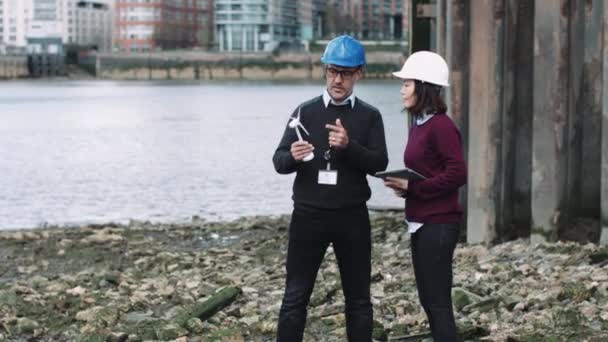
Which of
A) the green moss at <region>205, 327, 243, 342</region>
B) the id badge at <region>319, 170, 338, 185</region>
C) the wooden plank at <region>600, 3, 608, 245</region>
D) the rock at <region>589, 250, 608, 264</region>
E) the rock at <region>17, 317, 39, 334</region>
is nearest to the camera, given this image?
the id badge at <region>319, 170, 338, 185</region>

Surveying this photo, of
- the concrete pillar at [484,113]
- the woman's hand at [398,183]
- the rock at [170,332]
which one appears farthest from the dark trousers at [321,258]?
the concrete pillar at [484,113]

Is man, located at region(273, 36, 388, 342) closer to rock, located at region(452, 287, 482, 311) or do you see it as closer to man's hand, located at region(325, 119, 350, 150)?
man's hand, located at region(325, 119, 350, 150)

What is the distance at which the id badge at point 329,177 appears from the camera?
23.3 feet

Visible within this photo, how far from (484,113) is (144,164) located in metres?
34.9

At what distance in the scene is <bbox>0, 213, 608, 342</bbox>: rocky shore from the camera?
898 cm

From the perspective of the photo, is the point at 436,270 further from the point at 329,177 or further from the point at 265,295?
the point at 265,295

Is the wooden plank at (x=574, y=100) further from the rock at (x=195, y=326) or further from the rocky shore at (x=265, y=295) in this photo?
the rock at (x=195, y=326)

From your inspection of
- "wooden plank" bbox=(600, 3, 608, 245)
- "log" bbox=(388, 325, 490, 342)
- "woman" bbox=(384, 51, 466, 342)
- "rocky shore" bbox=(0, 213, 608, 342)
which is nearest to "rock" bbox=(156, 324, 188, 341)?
"rocky shore" bbox=(0, 213, 608, 342)

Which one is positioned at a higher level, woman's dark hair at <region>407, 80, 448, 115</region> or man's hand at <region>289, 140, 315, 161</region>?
woman's dark hair at <region>407, 80, 448, 115</region>

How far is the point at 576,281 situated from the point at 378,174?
3.76 metres

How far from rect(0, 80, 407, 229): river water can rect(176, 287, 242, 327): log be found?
3.74 metres

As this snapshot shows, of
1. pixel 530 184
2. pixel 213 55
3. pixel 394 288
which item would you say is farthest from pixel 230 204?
pixel 213 55

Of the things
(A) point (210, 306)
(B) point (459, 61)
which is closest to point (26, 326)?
(A) point (210, 306)

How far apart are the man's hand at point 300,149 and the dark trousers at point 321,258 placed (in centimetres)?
36
